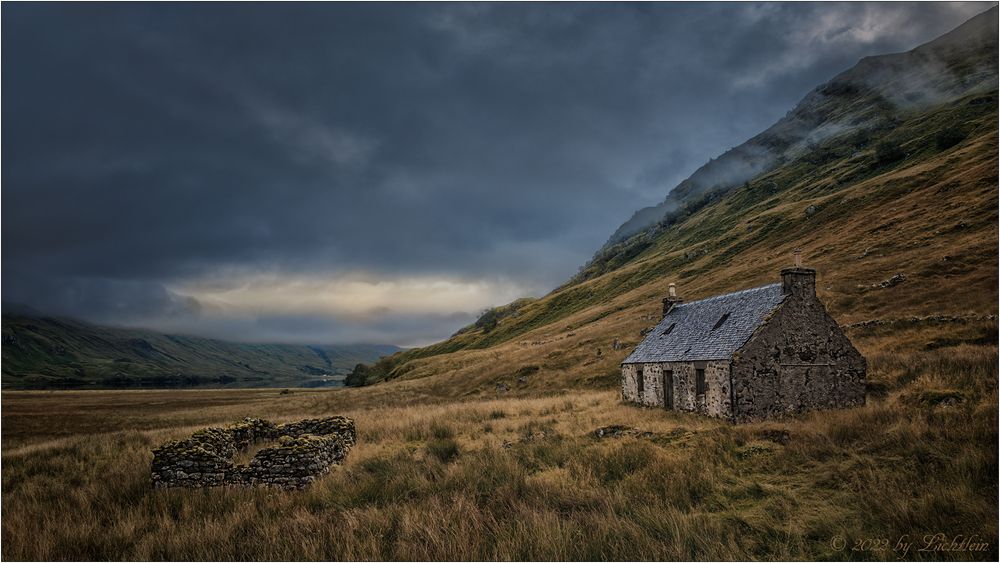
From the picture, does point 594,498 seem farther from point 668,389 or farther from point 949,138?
point 949,138

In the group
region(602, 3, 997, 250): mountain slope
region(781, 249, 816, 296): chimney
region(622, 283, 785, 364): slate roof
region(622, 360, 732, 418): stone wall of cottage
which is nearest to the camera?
region(622, 360, 732, 418): stone wall of cottage

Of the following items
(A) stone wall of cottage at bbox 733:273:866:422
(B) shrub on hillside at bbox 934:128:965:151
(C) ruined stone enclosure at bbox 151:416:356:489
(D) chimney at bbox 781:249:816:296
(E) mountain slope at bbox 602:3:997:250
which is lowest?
(C) ruined stone enclosure at bbox 151:416:356:489

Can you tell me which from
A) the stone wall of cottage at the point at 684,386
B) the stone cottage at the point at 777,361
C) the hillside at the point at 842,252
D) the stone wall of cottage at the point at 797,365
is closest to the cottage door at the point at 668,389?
the stone wall of cottage at the point at 684,386

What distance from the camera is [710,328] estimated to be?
2281 cm

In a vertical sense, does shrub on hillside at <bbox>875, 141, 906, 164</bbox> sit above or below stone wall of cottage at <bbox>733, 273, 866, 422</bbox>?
above

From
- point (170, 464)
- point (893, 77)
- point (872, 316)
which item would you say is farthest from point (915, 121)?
point (170, 464)

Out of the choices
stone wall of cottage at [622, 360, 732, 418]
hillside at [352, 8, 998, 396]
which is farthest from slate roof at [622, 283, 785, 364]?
hillside at [352, 8, 998, 396]

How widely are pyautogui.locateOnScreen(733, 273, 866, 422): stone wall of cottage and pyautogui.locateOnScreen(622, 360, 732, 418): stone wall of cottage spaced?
0.73m

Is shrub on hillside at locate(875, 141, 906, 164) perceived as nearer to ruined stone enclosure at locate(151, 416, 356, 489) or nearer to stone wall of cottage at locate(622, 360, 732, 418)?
stone wall of cottage at locate(622, 360, 732, 418)

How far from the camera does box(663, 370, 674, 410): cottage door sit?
23359 millimetres

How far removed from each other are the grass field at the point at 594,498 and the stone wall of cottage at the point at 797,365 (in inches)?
64.0

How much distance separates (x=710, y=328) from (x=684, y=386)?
3108mm

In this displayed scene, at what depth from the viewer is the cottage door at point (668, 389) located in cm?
2336

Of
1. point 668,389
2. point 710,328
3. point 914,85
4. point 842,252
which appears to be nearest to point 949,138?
point 842,252
